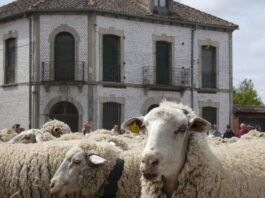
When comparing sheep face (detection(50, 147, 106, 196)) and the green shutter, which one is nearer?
sheep face (detection(50, 147, 106, 196))

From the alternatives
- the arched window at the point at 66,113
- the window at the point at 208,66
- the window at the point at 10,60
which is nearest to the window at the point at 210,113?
the window at the point at 208,66

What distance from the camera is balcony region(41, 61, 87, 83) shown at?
2261 cm

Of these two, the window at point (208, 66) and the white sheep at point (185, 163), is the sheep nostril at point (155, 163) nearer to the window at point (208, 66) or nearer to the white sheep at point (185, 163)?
the white sheep at point (185, 163)

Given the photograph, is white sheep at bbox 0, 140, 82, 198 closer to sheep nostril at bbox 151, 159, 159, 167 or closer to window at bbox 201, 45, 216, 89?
sheep nostril at bbox 151, 159, 159, 167

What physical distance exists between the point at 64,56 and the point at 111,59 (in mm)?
2049

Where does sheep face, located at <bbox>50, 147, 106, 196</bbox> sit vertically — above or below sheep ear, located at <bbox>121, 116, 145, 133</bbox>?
below

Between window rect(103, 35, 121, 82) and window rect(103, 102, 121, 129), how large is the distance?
43.3 inches

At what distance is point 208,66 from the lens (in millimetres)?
26703

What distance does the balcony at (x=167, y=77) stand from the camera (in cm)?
2423

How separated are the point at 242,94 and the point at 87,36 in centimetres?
2764

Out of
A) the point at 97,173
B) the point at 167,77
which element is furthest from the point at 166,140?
the point at 167,77

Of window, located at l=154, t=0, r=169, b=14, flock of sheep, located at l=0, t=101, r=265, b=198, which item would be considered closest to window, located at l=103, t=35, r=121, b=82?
window, located at l=154, t=0, r=169, b=14

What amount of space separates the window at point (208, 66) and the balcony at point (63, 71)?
6.68 m

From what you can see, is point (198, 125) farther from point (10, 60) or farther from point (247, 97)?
point (247, 97)
